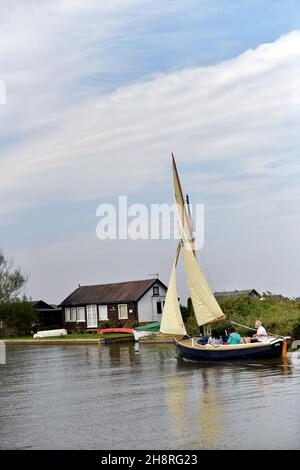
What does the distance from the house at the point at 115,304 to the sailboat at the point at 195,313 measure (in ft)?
74.8

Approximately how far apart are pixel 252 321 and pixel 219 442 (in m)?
28.1

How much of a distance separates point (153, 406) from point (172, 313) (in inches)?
697

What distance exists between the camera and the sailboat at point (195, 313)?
99.5 feet

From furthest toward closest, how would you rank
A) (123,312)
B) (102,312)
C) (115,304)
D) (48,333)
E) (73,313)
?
(73,313) < (102,312) < (115,304) < (48,333) < (123,312)

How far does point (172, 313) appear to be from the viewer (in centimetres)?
3803

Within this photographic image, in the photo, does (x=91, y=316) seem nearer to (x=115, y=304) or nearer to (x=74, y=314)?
(x=74, y=314)

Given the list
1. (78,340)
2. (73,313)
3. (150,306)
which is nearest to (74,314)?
(73,313)

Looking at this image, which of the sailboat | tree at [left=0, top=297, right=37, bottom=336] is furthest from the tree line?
the sailboat

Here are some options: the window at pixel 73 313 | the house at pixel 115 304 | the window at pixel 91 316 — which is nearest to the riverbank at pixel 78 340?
the house at pixel 115 304

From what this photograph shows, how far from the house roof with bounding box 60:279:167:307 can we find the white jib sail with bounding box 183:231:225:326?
2428 cm

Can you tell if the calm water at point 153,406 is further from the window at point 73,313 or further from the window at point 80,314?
the window at point 73,313

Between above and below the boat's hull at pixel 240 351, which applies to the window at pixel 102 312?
above

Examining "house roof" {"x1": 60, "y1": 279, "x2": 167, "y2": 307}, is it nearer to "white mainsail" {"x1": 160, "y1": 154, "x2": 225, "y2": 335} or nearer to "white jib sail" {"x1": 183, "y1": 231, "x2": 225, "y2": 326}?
"white mainsail" {"x1": 160, "y1": 154, "x2": 225, "y2": 335}
